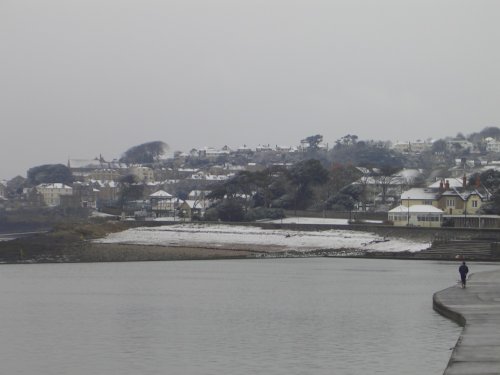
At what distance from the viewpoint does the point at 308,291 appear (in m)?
48.8

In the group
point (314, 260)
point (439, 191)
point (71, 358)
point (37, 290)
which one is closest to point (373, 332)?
point (71, 358)

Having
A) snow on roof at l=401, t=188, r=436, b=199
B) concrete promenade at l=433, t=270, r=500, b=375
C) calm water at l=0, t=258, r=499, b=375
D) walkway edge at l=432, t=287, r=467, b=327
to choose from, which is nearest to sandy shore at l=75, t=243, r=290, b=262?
calm water at l=0, t=258, r=499, b=375

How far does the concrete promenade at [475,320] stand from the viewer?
2406 centimetres

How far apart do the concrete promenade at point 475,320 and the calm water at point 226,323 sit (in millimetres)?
672

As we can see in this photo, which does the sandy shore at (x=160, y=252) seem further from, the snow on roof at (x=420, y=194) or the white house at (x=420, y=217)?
the snow on roof at (x=420, y=194)

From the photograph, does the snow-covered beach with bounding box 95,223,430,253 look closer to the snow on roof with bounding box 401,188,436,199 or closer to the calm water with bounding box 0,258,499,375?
the calm water with bounding box 0,258,499,375

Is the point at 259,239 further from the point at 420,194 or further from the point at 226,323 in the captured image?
the point at 226,323

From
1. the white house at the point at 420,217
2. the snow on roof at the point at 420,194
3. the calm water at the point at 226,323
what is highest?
the snow on roof at the point at 420,194

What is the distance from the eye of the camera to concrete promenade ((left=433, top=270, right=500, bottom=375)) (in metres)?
24.1

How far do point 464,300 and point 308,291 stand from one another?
38.1ft

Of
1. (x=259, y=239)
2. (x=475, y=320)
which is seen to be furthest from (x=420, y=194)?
(x=475, y=320)

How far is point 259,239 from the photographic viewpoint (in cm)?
8719

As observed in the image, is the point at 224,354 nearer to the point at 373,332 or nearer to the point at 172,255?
the point at 373,332

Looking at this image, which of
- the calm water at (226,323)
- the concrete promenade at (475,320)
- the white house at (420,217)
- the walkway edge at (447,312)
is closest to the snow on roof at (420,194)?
the white house at (420,217)
